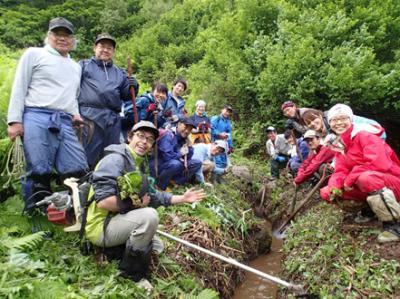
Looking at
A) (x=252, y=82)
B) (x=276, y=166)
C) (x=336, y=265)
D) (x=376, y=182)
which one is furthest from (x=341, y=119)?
(x=252, y=82)

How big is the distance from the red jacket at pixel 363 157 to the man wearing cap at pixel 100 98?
10.8ft

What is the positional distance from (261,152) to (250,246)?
22.8 ft

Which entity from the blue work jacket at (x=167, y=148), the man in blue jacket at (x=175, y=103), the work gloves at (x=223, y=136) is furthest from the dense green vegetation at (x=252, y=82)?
the man in blue jacket at (x=175, y=103)

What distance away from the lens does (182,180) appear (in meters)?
7.21

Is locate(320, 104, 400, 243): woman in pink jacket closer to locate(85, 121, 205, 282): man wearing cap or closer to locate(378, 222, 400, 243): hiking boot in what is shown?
locate(378, 222, 400, 243): hiking boot

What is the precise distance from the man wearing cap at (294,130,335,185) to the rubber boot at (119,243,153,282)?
4.21 m

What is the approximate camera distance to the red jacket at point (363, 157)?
4.73 m

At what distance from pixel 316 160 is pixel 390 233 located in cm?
261

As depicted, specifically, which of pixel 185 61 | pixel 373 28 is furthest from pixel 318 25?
pixel 185 61

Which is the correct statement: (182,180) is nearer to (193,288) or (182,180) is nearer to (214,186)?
(214,186)

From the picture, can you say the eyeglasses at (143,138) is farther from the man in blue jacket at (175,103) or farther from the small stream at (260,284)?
the man in blue jacket at (175,103)

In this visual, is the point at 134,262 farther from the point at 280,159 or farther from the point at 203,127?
the point at 280,159

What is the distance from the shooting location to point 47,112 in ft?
14.5

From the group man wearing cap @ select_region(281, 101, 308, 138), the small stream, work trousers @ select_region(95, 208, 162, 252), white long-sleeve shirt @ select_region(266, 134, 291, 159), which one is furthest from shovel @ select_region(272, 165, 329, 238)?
work trousers @ select_region(95, 208, 162, 252)
